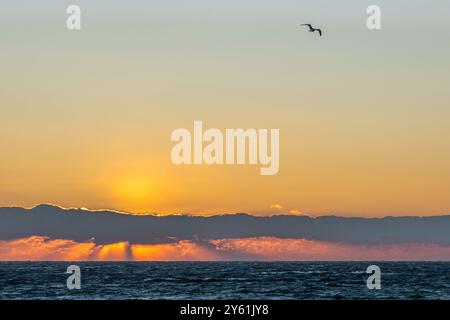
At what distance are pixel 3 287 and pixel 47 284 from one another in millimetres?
5842

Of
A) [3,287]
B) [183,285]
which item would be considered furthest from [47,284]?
[183,285]
